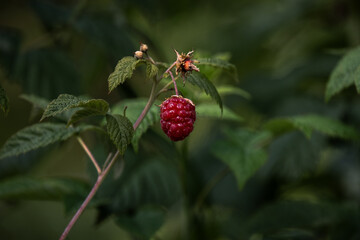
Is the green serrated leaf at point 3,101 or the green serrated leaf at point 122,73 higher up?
the green serrated leaf at point 122,73

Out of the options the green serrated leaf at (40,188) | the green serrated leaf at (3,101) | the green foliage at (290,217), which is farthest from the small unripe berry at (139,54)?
the green foliage at (290,217)

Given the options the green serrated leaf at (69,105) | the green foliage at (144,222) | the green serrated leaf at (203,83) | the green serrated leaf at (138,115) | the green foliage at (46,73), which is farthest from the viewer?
the green foliage at (46,73)

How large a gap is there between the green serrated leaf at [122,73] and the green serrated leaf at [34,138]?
21 cm

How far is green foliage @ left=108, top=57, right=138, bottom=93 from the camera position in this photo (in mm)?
571

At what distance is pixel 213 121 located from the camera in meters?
1.89

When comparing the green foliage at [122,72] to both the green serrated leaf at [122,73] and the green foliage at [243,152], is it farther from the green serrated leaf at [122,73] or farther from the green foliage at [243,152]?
the green foliage at [243,152]

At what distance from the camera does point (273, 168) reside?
1.39 m

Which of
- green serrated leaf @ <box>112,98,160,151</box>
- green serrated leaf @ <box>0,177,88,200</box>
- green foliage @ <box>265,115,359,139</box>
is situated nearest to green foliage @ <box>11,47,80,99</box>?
green serrated leaf @ <box>0,177,88,200</box>

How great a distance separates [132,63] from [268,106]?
1126 mm

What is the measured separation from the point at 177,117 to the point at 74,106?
0.51 ft

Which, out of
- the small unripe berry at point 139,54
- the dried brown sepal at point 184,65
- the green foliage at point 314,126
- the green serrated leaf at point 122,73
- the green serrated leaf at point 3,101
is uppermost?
the green foliage at point 314,126

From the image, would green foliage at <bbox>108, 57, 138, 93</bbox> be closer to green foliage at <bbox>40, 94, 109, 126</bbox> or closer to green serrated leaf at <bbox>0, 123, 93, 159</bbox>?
green foliage at <bbox>40, 94, 109, 126</bbox>

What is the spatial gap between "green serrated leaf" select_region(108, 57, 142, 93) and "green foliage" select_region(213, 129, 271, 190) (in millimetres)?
460

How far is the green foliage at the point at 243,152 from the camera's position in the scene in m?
0.99
